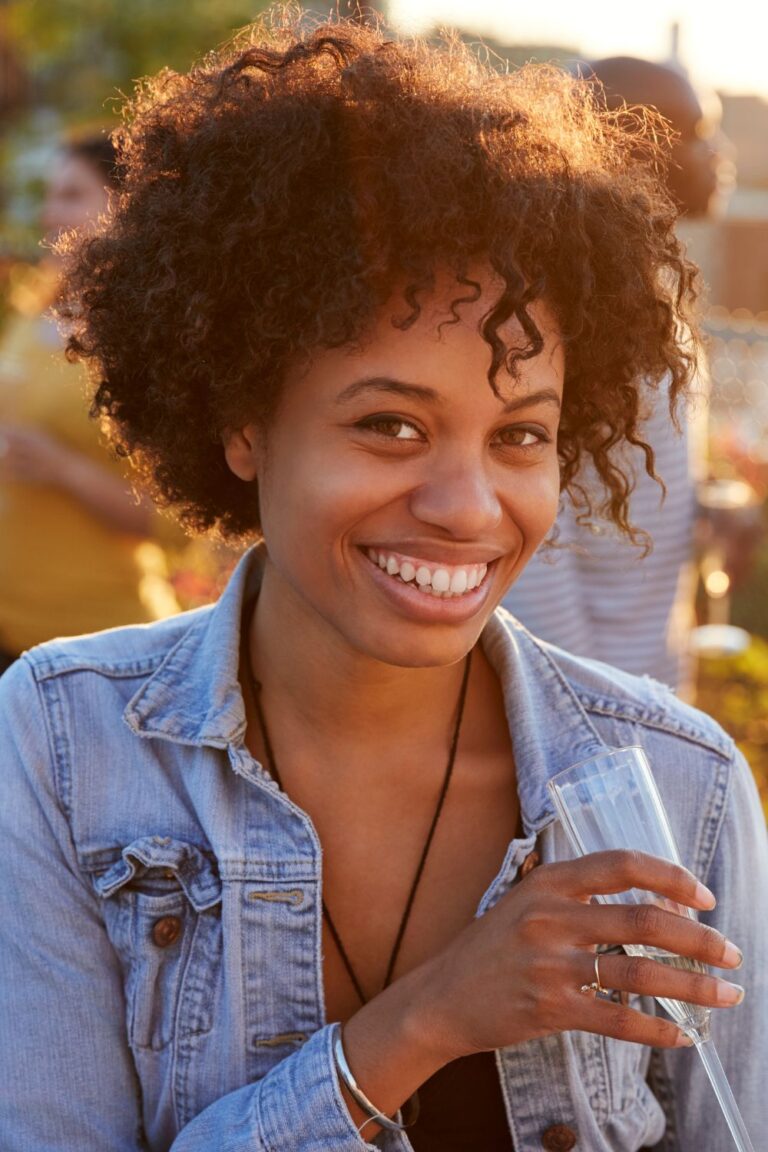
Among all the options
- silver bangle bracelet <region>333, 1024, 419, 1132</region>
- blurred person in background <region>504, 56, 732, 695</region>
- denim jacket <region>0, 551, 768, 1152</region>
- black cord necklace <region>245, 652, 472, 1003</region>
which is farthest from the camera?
blurred person in background <region>504, 56, 732, 695</region>

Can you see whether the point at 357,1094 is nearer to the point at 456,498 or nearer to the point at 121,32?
the point at 456,498

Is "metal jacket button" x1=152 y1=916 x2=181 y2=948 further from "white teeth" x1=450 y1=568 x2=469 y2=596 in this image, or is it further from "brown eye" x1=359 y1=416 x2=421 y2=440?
"brown eye" x1=359 y1=416 x2=421 y2=440

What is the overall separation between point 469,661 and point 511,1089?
65 centimetres

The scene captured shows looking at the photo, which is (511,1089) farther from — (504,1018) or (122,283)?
(122,283)

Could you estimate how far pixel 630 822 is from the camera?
5.39 feet

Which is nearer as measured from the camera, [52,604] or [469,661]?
[469,661]

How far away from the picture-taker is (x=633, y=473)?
243 cm

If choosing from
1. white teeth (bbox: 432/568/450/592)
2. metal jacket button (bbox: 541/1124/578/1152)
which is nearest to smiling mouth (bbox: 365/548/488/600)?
white teeth (bbox: 432/568/450/592)

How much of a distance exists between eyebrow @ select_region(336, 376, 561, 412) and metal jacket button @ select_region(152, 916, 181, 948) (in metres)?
0.76

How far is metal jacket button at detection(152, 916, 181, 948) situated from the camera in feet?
6.55

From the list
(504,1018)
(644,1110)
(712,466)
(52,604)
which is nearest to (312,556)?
(504,1018)

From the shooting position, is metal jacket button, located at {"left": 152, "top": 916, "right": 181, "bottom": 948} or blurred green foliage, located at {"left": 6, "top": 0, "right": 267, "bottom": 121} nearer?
metal jacket button, located at {"left": 152, "top": 916, "right": 181, "bottom": 948}

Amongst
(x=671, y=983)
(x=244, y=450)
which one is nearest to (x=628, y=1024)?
(x=671, y=983)

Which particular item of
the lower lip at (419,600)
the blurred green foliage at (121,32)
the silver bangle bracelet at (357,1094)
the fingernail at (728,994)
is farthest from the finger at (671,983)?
the blurred green foliage at (121,32)
